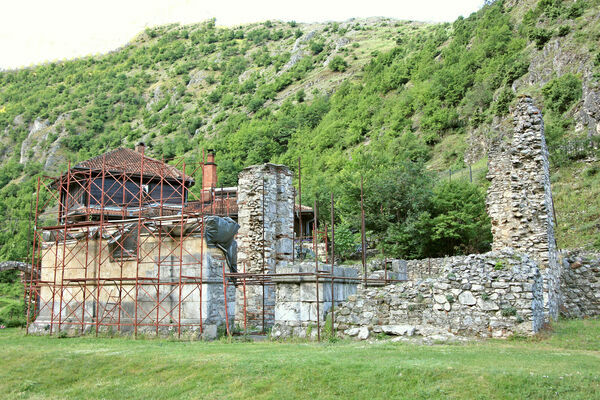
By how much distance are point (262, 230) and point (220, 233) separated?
318 cm

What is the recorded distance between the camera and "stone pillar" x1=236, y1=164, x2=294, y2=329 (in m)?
20.8

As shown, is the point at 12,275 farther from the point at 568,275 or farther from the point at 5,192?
the point at 5,192

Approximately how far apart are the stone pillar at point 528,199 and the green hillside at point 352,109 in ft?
22.8

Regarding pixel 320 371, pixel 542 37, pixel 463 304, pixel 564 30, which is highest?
pixel 542 37

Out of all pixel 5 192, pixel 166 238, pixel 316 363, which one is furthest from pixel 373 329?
pixel 5 192

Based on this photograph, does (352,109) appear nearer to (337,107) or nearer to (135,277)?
(337,107)

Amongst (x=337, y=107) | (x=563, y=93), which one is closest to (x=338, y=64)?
(x=337, y=107)

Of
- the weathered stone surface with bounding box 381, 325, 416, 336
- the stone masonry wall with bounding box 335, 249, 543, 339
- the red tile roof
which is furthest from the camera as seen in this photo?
the red tile roof

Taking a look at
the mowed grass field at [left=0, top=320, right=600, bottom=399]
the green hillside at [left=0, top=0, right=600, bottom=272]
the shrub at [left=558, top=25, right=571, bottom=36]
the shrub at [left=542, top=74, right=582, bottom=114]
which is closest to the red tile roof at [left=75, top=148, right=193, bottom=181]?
the green hillside at [left=0, top=0, right=600, bottom=272]

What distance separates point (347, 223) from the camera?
37.1 meters

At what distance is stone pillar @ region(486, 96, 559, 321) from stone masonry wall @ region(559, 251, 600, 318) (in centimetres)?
111

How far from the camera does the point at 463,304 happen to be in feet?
42.0

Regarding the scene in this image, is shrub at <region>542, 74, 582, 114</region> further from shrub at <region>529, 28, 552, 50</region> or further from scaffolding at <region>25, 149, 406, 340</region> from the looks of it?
scaffolding at <region>25, 149, 406, 340</region>

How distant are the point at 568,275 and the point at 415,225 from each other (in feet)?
39.5
